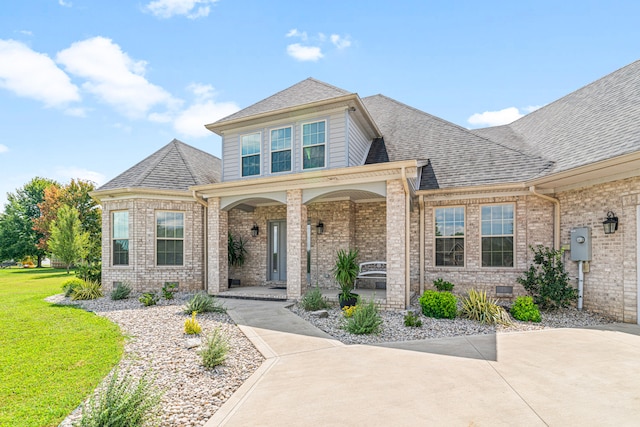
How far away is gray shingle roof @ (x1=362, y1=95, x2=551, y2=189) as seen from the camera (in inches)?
376

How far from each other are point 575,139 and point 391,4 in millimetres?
6182

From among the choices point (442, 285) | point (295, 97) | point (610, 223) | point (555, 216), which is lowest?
point (442, 285)

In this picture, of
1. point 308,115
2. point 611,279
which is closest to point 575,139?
point 611,279

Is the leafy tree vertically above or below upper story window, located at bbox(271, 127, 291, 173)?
below

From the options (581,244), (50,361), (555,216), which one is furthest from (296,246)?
(581,244)

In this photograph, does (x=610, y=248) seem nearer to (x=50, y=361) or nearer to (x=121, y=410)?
(x=121, y=410)

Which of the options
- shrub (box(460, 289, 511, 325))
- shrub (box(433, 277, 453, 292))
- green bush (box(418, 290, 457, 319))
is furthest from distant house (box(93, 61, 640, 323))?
shrub (box(460, 289, 511, 325))

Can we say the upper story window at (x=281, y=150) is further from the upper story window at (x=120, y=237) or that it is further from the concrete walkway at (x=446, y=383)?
the concrete walkway at (x=446, y=383)

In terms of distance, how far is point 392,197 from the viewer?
8.44 m

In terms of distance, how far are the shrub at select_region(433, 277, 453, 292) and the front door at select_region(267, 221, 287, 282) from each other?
5.37m

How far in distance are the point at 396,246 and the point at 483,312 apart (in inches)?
93.6

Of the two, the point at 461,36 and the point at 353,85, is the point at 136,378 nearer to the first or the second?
the point at 353,85

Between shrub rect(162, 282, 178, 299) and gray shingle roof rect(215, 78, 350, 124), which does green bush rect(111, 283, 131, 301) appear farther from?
gray shingle roof rect(215, 78, 350, 124)

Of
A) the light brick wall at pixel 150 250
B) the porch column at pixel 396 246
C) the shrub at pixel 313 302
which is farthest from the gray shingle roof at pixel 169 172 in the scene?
the porch column at pixel 396 246
